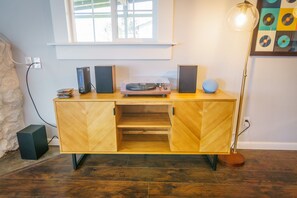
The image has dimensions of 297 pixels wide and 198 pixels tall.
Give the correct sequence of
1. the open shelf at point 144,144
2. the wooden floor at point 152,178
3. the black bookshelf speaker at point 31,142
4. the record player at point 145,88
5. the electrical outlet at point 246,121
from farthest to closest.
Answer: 1. the electrical outlet at point 246,121
2. the black bookshelf speaker at point 31,142
3. the open shelf at point 144,144
4. the record player at point 145,88
5. the wooden floor at point 152,178

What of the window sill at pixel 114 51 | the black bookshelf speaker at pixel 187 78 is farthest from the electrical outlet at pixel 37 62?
the black bookshelf speaker at pixel 187 78

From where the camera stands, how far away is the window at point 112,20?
1.78 metres

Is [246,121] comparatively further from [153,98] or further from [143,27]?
[143,27]

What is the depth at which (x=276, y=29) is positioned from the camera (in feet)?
5.55

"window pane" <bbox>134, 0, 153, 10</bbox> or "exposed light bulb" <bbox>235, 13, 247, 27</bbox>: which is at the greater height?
"window pane" <bbox>134, 0, 153, 10</bbox>

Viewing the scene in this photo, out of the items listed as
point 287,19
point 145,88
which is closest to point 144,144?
point 145,88

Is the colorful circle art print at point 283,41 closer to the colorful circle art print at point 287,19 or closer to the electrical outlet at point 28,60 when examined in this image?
the colorful circle art print at point 287,19

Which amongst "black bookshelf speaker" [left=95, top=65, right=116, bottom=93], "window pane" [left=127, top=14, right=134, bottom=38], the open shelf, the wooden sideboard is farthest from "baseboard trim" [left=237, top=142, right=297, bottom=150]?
"window pane" [left=127, top=14, right=134, bottom=38]

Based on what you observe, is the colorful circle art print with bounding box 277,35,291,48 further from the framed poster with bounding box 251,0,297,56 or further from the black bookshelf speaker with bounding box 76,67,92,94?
the black bookshelf speaker with bounding box 76,67,92,94

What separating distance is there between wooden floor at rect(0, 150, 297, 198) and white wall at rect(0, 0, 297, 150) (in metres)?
0.48

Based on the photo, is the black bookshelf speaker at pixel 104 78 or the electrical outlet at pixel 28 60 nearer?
the black bookshelf speaker at pixel 104 78

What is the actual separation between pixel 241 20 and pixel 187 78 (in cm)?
66

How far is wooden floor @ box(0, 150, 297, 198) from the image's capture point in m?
1.41

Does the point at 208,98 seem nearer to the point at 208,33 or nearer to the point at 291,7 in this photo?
the point at 208,33
